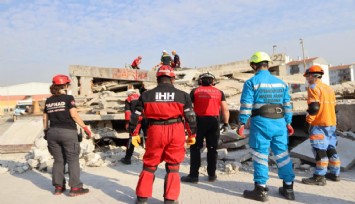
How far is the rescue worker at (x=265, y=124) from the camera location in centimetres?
437

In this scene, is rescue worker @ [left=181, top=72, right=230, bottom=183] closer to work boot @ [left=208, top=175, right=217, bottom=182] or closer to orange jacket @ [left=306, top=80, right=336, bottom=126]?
work boot @ [left=208, top=175, right=217, bottom=182]

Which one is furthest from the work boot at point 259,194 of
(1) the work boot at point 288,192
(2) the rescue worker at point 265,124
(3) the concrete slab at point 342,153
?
(3) the concrete slab at point 342,153

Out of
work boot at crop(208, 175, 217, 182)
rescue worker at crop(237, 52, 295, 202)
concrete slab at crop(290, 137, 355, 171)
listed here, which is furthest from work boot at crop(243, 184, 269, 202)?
concrete slab at crop(290, 137, 355, 171)

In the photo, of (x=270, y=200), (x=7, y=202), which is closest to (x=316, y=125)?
(x=270, y=200)

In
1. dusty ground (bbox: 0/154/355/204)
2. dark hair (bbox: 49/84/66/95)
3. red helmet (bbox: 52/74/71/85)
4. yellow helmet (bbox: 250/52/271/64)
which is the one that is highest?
yellow helmet (bbox: 250/52/271/64)

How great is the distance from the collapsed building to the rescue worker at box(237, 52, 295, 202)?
1765 mm

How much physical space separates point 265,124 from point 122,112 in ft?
21.4

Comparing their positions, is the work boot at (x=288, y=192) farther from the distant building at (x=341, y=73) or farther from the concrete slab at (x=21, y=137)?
the distant building at (x=341, y=73)

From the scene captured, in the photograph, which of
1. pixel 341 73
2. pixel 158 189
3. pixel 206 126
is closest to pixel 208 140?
pixel 206 126

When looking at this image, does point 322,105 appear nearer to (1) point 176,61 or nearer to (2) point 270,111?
(2) point 270,111

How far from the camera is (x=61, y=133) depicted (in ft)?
16.2

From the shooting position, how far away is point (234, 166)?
627cm

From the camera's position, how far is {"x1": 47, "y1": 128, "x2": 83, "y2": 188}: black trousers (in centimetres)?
495

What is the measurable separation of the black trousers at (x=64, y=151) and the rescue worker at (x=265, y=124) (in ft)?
8.34
